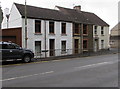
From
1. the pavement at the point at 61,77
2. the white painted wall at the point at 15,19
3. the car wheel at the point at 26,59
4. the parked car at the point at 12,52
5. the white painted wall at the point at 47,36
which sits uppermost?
the white painted wall at the point at 15,19

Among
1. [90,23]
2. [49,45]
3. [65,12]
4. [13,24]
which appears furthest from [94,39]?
[13,24]

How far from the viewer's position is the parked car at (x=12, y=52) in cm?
1579

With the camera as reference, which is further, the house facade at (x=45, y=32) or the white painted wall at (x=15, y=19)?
the house facade at (x=45, y=32)

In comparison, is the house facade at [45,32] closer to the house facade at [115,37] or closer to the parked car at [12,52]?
the parked car at [12,52]

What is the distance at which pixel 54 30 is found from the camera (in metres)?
26.1

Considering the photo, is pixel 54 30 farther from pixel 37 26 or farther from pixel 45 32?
pixel 37 26

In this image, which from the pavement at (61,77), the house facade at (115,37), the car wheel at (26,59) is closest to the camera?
the pavement at (61,77)

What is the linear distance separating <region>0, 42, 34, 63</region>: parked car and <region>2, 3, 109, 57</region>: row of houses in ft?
15.0

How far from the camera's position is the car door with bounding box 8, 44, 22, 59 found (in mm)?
16266

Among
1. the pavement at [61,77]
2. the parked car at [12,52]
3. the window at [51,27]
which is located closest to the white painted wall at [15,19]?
the window at [51,27]

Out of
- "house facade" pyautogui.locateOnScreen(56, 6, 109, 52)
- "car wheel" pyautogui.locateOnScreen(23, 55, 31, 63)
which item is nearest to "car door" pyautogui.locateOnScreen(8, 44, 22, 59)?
"car wheel" pyautogui.locateOnScreen(23, 55, 31, 63)

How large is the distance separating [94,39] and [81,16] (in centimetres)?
494

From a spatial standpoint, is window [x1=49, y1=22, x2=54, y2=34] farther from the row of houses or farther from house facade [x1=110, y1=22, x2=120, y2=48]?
house facade [x1=110, y1=22, x2=120, y2=48]

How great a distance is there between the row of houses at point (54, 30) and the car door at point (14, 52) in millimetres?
5139
